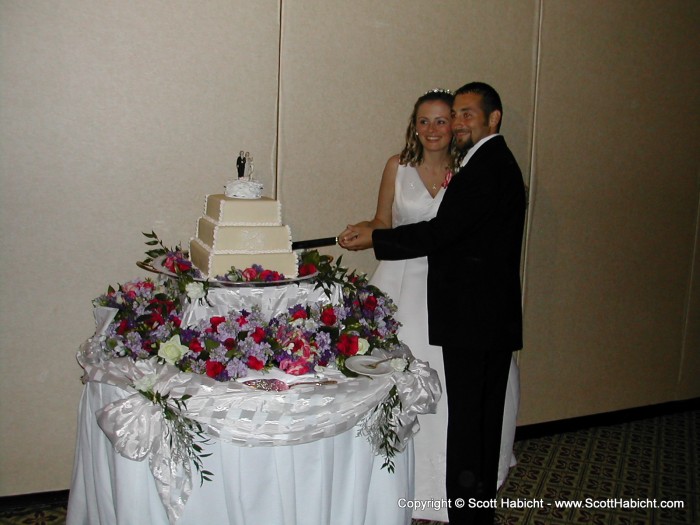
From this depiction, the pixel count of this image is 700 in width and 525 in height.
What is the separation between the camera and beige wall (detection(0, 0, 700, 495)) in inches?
113

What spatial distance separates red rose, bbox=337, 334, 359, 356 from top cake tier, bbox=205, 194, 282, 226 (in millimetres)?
499

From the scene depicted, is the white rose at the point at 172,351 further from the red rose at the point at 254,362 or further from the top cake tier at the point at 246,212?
the top cake tier at the point at 246,212

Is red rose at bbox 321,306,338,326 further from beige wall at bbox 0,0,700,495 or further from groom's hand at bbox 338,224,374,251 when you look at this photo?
beige wall at bbox 0,0,700,495

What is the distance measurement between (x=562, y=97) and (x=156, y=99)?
227 centimetres

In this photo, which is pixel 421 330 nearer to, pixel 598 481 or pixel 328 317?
pixel 328 317

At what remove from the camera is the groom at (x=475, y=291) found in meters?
2.68

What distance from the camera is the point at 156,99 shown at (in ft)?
9.78

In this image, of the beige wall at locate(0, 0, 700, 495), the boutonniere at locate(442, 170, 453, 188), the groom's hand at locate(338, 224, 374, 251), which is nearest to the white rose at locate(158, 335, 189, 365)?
the groom's hand at locate(338, 224, 374, 251)

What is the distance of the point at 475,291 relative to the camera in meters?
2.71

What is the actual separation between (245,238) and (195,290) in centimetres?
29

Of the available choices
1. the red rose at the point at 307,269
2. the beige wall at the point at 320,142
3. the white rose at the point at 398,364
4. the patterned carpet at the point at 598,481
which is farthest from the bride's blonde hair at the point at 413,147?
the patterned carpet at the point at 598,481

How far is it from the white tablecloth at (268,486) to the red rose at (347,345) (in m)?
0.25

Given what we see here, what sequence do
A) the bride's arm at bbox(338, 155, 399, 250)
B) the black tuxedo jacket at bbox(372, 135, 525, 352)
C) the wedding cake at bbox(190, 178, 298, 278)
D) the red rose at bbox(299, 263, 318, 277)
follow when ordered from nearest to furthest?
1. the wedding cake at bbox(190, 178, 298, 278)
2. the red rose at bbox(299, 263, 318, 277)
3. the black tuxedo jacket at bbox(372, 135, 525, 352)
4. the bride's arm at bbox(338, 155, 399, 250)

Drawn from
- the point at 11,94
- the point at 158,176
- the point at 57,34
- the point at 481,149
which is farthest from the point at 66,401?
the point at 481,149
